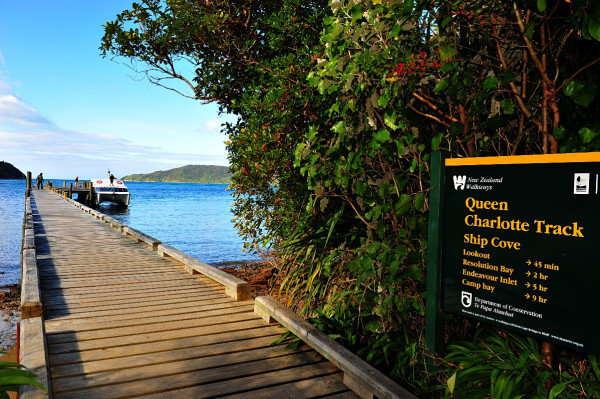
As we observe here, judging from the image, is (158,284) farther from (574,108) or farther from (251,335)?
(574,108)

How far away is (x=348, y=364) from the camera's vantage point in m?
3.15

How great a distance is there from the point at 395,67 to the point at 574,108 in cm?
128

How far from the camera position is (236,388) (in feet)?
10.2

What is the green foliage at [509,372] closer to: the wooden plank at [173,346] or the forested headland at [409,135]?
the forested headland at [409,135]

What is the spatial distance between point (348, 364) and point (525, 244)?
1527 mm

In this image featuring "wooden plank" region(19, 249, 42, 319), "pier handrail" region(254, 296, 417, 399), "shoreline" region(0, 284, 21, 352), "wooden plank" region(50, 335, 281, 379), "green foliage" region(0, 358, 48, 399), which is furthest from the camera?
"shoreline" region(0, 284, 21, 352)

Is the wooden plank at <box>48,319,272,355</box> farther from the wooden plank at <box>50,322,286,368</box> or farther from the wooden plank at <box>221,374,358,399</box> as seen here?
the wooden plank at <box>221,374,358,399</box>

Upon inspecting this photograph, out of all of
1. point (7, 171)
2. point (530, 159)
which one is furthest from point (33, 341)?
point (7, 171)

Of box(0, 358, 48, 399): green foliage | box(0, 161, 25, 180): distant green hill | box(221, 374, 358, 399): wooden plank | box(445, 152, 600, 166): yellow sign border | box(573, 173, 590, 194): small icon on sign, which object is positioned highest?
box(0, 161, 25, 180): distant green hill

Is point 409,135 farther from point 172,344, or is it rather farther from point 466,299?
point 172,344

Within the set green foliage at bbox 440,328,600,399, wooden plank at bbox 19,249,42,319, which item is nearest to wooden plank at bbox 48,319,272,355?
wooden plank at bbox 19,249,42,319

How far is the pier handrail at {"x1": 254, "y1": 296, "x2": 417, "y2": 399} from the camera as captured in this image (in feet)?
9.16

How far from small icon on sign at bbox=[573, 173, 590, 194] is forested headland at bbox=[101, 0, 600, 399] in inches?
17.6

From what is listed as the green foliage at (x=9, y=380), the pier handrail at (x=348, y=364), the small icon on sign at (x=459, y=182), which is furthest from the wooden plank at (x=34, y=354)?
the small icon on sign at (x=459, y=182)
